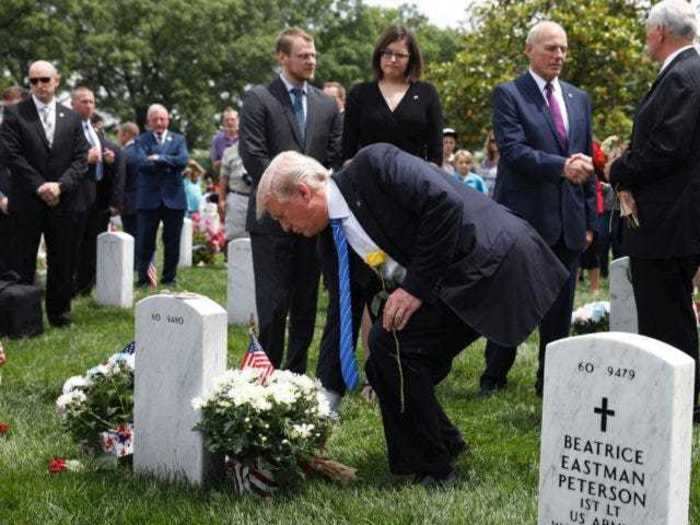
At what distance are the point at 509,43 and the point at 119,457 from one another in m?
22.0

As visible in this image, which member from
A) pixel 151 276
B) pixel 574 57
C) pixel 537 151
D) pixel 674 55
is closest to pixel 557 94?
pixel 537 151

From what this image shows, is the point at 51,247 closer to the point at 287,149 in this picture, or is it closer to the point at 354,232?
the point at 287,149

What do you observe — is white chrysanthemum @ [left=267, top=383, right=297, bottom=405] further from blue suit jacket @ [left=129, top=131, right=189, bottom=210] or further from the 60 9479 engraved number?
blue suit jacket @ [left=129, top=131, right=189, bottom=210]

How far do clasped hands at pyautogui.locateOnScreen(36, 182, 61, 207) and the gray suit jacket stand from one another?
333cm

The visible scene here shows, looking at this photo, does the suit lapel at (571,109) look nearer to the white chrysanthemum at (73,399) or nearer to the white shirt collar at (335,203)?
the white shirt collar at (335,203)

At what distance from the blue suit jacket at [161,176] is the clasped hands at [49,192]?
364 centimetres

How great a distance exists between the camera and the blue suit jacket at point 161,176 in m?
14.2

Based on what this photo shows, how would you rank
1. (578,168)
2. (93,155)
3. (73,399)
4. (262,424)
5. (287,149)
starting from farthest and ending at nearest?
(93,155)
(287,149)
(578,168)
(73,399)
(262,424)

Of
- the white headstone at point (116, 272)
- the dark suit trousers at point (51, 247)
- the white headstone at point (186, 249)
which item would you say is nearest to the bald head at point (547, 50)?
the dark suit trousers at point (51, 247)

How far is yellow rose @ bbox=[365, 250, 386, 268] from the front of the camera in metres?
5.51

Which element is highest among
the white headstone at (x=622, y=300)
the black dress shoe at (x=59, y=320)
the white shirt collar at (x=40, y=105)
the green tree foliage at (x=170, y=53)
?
the green tree foliage at (x=170, y=53)

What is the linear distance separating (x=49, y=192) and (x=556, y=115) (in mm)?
4969

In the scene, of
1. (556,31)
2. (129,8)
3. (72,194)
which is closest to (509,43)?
(72,194)

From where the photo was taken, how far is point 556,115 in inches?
305
